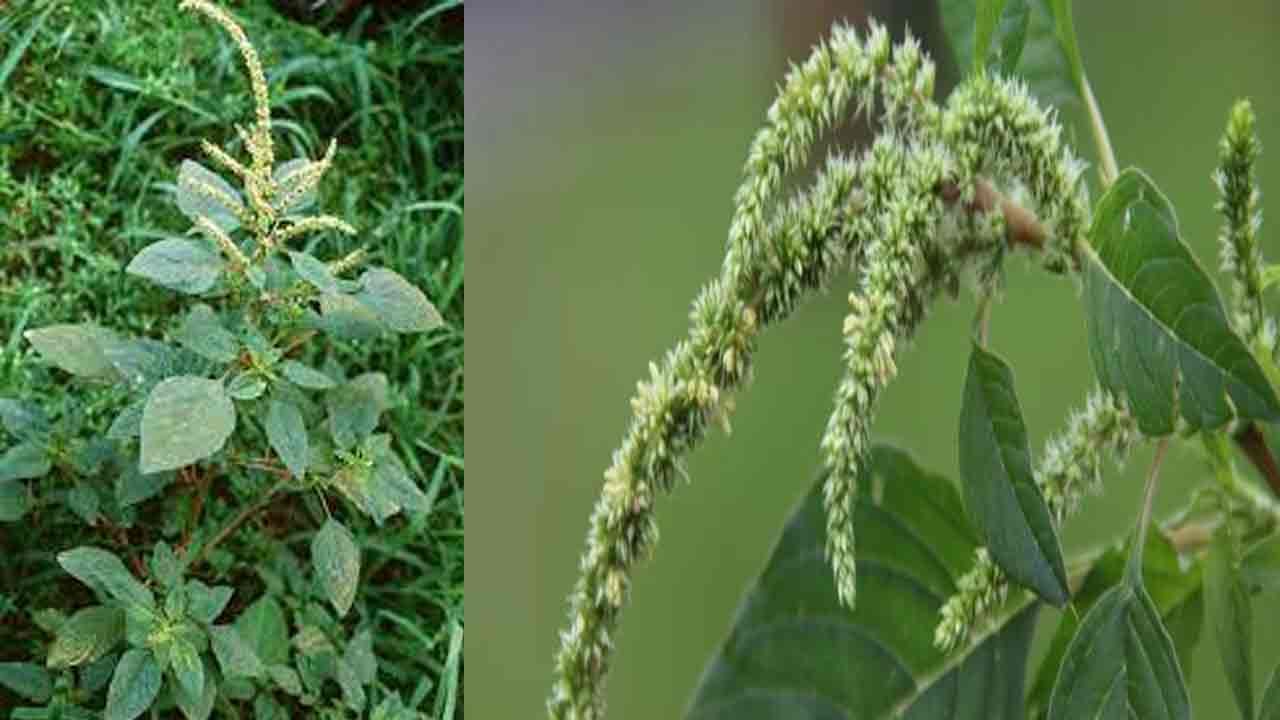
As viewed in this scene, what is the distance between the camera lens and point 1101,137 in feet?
3.90

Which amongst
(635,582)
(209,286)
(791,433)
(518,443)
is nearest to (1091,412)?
(791,433)

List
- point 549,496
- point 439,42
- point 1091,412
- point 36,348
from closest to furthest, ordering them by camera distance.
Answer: point 1091,412, point 36,348, point 549,496, point 439,42

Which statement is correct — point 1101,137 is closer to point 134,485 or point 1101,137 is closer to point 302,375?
point 302,375

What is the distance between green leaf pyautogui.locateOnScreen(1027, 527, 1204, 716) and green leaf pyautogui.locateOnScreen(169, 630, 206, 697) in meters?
0.64

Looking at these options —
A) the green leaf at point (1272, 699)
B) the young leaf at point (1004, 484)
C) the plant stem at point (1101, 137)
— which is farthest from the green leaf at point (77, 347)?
the green leaf at point (1272, 699)

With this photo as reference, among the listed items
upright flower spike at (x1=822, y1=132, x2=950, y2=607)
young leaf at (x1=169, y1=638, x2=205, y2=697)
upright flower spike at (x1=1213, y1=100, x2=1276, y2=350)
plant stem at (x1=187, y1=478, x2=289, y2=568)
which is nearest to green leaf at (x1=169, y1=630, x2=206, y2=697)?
young leaf at (x1=169, y1=638, x2=205, y2=697)

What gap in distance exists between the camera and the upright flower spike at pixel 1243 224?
109 centimetres

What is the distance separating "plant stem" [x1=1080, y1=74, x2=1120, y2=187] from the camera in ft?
3.82

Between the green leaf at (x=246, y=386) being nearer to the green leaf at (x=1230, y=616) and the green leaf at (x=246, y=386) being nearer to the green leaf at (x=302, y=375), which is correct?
the green leaf at (x=302, y=375)

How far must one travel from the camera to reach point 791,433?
4.39 feet

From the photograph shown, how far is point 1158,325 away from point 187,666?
76 centimetres

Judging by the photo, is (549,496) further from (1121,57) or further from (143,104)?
(1121,57)

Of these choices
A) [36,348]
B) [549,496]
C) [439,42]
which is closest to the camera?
[36,348]

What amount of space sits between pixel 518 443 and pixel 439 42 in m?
0.38
